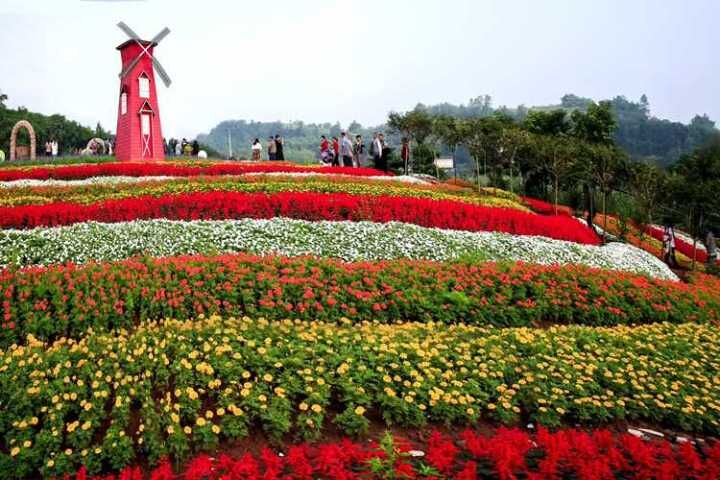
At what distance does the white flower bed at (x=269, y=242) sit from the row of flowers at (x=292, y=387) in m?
3.81

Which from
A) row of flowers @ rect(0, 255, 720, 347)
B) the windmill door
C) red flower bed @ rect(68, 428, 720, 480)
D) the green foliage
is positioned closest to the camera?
red flower bed @ rect(68, 428, 720, 480)

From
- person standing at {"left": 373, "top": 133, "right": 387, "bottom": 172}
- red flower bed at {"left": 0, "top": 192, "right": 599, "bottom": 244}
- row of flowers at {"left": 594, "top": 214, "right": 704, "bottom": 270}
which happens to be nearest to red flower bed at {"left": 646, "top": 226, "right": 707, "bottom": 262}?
row of flowers at {"left": 594, "top": 214, "right": 704, "bottom": 270}

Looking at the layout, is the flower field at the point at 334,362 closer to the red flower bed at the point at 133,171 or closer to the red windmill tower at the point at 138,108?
the red flower bed at the point at 133,171

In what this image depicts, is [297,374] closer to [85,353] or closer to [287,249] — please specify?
[85,353]

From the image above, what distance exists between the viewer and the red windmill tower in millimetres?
27812

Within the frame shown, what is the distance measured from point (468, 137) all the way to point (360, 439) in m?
20.9

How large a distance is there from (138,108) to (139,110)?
116 millimetres

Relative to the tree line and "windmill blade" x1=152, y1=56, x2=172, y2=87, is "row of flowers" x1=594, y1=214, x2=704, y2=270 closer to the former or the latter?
the tree line

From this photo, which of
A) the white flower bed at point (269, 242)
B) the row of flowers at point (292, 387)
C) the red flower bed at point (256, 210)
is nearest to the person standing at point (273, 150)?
the red flower bed at point (256, 210)

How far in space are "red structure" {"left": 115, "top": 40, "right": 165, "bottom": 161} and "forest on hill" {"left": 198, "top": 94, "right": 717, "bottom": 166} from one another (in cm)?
832

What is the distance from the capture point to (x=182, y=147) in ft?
132

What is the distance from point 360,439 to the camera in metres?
4.59

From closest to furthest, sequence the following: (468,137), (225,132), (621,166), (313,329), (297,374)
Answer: (297,374), (313,329), (621,166), (468,137), (225,132)

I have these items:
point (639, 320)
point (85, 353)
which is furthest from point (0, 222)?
point (639, 320)
